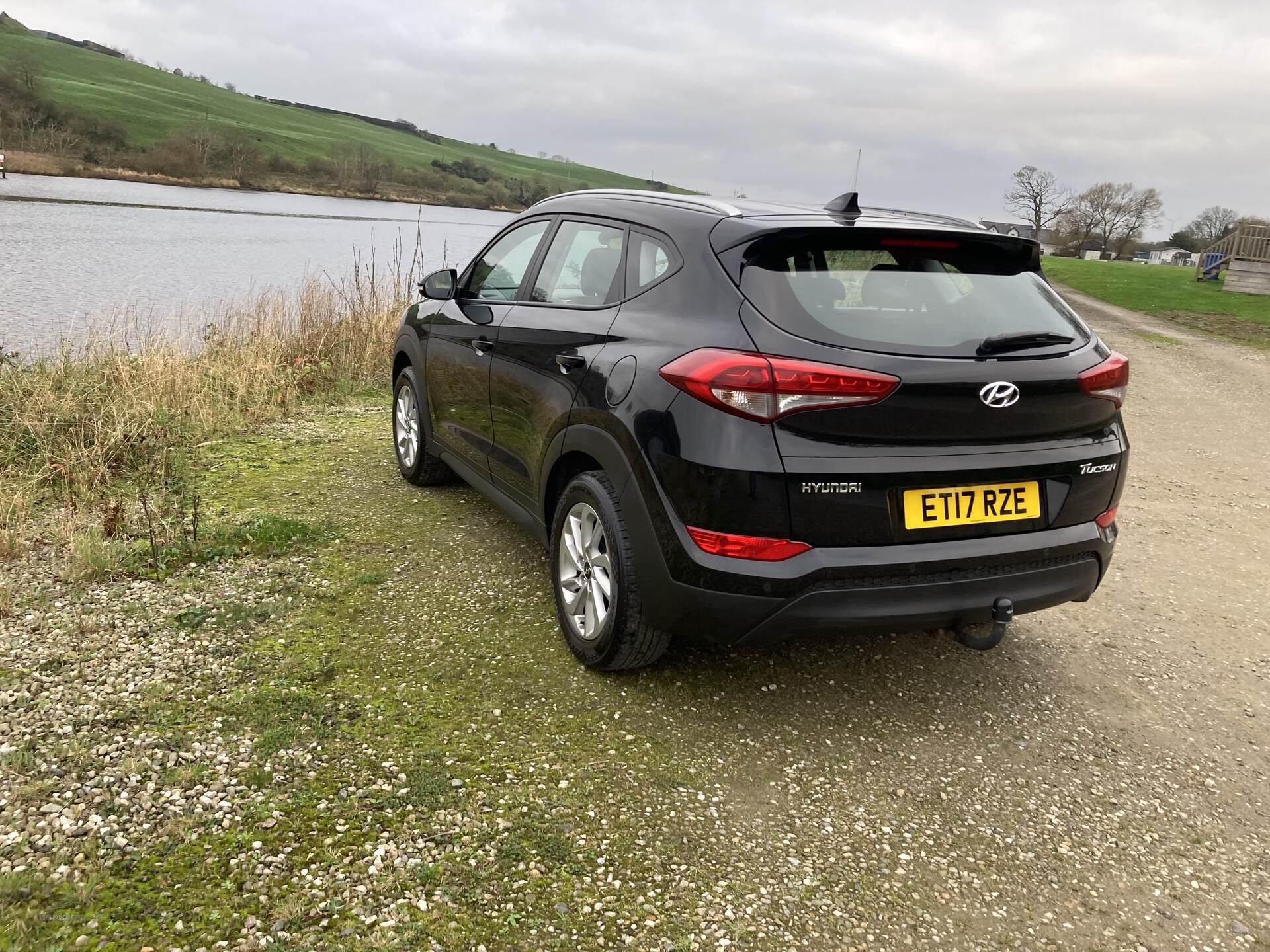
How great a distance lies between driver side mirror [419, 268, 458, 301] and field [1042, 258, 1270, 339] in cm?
1817

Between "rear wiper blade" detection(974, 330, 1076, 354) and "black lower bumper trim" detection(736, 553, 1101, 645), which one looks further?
"rear wiper blade" detection(974, 330, 1076, 354)

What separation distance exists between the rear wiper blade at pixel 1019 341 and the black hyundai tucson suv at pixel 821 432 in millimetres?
11

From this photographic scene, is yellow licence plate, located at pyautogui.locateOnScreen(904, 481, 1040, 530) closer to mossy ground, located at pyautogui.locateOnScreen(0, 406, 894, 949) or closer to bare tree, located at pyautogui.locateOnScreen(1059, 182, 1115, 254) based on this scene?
mossy ground, located at pyautogui.locateOnScreen(0, 406, 894, 949)

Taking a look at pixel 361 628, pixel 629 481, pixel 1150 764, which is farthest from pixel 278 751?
pixel 1150 764

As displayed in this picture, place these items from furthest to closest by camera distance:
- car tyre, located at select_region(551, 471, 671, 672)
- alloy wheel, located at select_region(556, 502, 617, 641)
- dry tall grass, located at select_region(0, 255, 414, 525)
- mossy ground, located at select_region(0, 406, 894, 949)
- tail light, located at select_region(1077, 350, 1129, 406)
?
dry tall grass, located at select_region(0, 255, 414, 525) < alloy wheel, located at select_region(556, 502, 617, 641) < car tyre, located at select_region(551, 471, 671, 672) < tail light, located at select_region(1077, 350, 1129, 406) < mossy ground, located at select_region(0, 406, 894, 949)

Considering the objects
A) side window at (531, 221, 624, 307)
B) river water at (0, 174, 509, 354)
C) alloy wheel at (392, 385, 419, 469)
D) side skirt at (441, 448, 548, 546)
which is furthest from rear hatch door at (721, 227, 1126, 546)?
river water at (0, 174, 509, 354)

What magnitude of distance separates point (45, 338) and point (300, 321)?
9.18 ft

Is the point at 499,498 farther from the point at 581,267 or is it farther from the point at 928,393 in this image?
the point at 928,393

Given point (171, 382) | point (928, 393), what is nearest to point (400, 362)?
point (171, 382)

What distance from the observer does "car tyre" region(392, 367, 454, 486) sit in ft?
18.4

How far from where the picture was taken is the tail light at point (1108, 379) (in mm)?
3107

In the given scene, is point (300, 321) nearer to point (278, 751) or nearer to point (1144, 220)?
point (278, 751)

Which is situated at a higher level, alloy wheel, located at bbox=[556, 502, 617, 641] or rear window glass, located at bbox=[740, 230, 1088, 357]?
rear window glass, located at bbox=[740, 230, 1088, 357]

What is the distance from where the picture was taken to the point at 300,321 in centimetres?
1123
